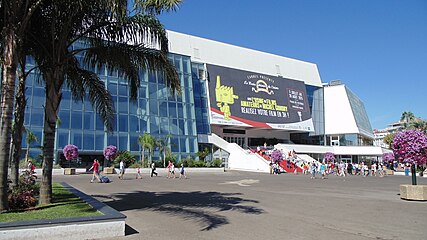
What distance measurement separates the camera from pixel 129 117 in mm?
40219

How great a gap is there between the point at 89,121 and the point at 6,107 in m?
31.5

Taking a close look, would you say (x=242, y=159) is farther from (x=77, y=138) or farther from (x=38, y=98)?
(x=38, y=98)

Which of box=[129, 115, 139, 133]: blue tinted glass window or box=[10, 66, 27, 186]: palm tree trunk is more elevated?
box=[129, 115, 139, 133]: blue tinted glass window

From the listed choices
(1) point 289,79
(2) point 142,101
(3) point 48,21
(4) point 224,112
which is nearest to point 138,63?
(3) point 48,21

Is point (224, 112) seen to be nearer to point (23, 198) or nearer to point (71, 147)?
point (71, 147)

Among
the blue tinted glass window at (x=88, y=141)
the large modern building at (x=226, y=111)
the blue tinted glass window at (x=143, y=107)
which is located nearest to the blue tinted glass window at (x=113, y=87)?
the large modern building at (x=226, y=111)

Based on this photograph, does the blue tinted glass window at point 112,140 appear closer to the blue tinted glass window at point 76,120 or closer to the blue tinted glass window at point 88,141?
the blue tinted glass window at point 88,141

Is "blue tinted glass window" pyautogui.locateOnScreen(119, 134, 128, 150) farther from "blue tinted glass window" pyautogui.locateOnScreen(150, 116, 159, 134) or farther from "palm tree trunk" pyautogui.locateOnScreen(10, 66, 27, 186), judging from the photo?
"palm tree trunk" pyautogui.locateOnScreen(10, 66, 27, 186)

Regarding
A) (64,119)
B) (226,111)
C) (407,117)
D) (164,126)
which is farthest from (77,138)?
(407,117)

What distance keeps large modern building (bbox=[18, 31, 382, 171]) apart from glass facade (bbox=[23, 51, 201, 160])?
11 cm

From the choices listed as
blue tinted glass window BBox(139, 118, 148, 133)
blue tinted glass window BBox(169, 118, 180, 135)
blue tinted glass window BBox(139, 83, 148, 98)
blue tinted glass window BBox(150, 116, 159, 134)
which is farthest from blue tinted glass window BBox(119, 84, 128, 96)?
blue tinted glass window BBox(169, 118, 180, 135)

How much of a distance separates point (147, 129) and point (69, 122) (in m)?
8.59

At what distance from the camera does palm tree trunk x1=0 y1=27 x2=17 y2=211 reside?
24.7 feet

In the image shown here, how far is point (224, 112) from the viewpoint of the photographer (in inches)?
2028
